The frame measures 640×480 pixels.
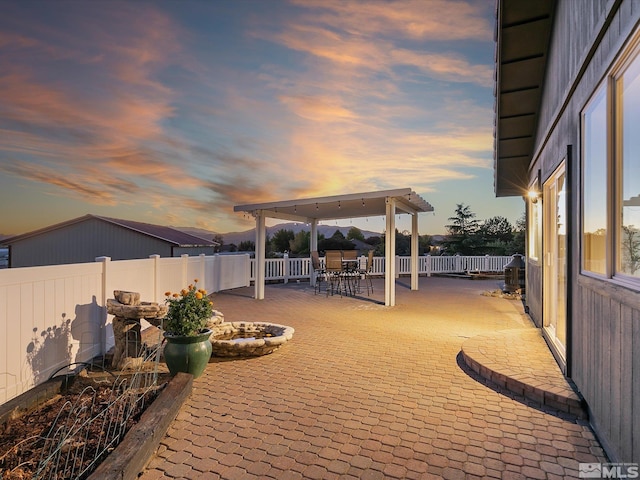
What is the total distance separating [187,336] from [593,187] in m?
3.64

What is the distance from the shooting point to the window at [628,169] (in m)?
1.86

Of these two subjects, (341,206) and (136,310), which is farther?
(341,206)

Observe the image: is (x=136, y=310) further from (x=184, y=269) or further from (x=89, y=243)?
(x=89, y=243)

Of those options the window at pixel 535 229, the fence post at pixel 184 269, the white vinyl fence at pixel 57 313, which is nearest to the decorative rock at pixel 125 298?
the white vinyl fence at pixel 57 313

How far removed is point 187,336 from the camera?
134 inches

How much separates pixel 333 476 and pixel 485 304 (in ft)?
23.9

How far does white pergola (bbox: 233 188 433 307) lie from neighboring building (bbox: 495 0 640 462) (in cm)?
328

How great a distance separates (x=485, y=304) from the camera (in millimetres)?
8188

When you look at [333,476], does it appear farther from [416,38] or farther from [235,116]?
[235,116]

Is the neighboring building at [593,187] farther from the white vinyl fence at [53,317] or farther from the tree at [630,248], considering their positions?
the white vinyl fence at [53,317]

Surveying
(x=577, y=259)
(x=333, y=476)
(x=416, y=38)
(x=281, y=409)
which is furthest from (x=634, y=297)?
(x=416, y=38)

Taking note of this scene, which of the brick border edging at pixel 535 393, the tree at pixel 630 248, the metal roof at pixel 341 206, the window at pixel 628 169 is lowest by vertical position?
the brick border edging at pixel 535 393

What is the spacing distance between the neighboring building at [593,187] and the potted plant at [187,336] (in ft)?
10.5

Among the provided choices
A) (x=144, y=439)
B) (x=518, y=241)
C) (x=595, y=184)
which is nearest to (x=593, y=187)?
(x=595, y=184)
